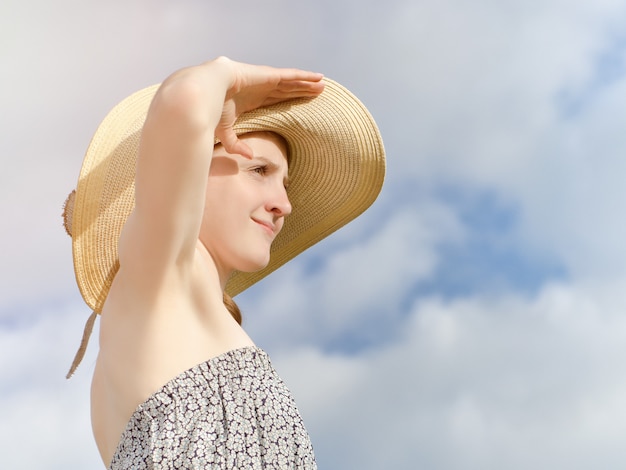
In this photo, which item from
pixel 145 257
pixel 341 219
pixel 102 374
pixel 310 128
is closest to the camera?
pixel 145 257

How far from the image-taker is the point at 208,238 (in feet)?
7.70

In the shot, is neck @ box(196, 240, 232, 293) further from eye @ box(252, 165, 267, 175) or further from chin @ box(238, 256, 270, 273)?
eye @ box(252, 165, 267, 175)

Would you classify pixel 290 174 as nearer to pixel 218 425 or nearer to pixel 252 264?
pixel 252 264

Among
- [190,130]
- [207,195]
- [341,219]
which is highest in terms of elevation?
[341,219]

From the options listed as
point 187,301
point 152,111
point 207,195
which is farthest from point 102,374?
point 152,111

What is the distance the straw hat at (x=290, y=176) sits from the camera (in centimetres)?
243

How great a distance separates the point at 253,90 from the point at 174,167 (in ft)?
1.67

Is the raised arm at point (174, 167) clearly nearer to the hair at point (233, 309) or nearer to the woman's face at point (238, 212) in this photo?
the woman's face at point (238, 212)

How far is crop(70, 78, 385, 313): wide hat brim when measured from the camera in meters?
2.43

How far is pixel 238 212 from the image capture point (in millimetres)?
2344

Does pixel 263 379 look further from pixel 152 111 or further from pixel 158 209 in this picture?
pixel 152 111

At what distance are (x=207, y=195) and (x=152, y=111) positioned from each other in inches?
17.5

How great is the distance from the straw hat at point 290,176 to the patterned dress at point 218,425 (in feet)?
1.74

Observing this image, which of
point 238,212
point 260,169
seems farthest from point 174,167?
point 260,169
